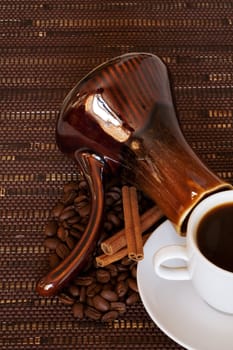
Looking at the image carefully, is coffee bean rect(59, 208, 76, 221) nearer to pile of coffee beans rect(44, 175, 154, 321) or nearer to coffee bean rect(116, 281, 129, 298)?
pile of coffee beans rect(44, 175, 154, 321)

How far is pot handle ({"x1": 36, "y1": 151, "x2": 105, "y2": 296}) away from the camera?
0.66 meters

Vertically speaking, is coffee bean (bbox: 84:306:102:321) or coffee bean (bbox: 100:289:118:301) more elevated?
coffee bean (bbox: 100:289:118:301)

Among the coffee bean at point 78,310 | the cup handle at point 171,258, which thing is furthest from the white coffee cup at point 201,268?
the coffee bean at point 78,310

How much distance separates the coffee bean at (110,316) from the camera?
2.20 feet

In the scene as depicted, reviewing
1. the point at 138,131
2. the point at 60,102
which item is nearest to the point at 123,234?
the point at 138,131

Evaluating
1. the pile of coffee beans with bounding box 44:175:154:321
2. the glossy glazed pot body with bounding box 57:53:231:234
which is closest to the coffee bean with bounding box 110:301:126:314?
the pile of coffee beans with bounding box 44:175:154:321

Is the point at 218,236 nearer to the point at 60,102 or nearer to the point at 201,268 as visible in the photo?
the point at 201,268

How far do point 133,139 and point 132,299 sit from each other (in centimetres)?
18

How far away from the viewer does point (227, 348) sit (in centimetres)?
60

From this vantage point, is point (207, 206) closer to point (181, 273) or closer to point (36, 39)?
point (181, 273)

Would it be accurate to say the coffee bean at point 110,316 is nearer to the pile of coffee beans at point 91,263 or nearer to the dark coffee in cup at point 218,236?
the pile of coffee beans at point 91,263

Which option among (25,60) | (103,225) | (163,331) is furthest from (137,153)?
(25,60)

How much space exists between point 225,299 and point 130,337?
12 cm

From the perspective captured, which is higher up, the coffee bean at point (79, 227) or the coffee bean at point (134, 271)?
the coffee bean at point (79, 227)
